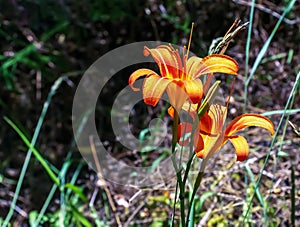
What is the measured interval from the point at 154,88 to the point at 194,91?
0.21 feet

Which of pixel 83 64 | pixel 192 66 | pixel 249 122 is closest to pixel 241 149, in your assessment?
pixel 249 122

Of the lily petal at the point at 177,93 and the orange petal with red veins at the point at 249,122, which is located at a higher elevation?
the lily petal at the point at 177,93

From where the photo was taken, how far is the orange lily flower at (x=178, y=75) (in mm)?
752

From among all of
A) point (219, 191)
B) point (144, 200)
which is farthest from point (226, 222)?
point (144, 200)

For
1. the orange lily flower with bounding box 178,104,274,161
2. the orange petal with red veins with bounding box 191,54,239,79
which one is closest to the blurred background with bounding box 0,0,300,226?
the orange lily flower with bounding box 178,104,274,161

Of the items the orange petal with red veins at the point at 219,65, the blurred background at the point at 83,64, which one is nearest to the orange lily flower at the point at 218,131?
the orange petal with red veins at the point at 219,65

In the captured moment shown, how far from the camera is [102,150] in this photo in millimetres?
2439

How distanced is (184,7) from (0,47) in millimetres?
1069

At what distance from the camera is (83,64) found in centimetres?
283

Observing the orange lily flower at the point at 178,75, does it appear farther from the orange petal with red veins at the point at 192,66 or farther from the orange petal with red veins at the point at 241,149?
the orange petal with red veins at the point at 241,149

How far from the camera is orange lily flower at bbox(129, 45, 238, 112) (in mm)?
752

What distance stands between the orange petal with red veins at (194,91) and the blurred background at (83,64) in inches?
47.8

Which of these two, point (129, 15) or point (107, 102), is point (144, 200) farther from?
point (129, 15)

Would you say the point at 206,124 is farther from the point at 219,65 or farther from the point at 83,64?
the point at 83,64
